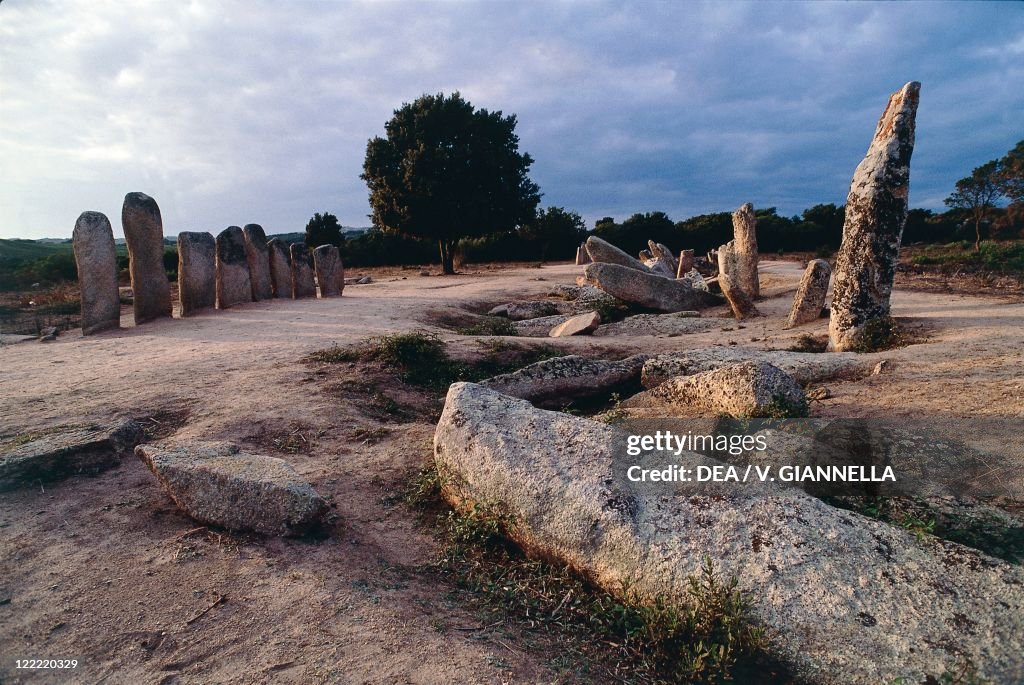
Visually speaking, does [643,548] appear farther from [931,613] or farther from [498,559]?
[931,613]

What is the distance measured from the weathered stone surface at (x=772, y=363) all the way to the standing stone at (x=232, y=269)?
373 inches

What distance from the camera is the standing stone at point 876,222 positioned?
7.83 m

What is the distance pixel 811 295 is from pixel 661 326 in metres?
2.47

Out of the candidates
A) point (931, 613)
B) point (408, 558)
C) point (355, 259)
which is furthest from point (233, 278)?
point (355, 259)

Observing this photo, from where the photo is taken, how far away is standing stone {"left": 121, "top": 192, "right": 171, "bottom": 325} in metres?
10.8

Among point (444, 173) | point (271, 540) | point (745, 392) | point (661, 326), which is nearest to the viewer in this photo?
point (271, 540)

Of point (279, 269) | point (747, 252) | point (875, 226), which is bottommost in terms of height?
point (279, 269)

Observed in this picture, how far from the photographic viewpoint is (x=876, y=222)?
7.92m

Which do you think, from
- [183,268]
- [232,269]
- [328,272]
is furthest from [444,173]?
[183,268]

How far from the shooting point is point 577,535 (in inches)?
120

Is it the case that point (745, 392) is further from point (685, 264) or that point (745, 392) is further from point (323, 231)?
point (323, 231)

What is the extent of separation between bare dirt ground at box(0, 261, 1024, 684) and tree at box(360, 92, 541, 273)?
16.0 meters

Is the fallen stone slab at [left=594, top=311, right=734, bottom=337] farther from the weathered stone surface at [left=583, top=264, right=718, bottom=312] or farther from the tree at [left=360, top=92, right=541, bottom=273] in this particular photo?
the tree at [left=360, top=92, right=541, bottom=273]

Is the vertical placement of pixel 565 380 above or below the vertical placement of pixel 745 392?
below
